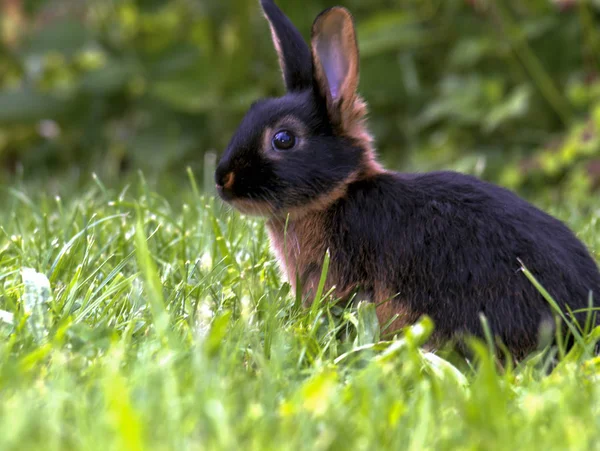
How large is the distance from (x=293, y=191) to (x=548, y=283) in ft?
3.04

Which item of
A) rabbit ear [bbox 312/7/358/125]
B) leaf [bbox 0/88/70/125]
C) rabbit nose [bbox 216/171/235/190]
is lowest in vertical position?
rabbit nose [bbox 216/171/235/190]

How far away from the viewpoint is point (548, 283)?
258 centimetres

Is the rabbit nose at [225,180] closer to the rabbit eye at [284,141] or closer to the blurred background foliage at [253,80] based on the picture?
the rabbit eye at [284,141]

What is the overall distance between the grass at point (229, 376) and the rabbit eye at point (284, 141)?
39 cm

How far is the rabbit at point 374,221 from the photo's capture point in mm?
2604

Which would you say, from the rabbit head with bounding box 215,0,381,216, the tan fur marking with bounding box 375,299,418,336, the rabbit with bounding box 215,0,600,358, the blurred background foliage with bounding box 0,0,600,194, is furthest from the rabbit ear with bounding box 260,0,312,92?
the blurred background foliage with bounding box 0,0,600,194

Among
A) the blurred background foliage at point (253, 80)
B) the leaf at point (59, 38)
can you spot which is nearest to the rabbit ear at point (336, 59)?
the blurred background foliage at point (253, 80)

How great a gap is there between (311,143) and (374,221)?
0.40 meters

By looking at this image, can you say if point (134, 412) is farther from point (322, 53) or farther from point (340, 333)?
point (322, 53)

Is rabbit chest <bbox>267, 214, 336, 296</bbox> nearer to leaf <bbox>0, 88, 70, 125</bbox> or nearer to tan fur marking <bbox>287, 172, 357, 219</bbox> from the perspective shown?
tan fur marking <bbox>287, 172, 357, 219</bbox>

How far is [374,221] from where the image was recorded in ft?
9.31

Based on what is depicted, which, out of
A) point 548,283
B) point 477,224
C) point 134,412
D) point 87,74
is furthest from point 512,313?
point 87,74

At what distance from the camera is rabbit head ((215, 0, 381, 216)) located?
2.96 meters

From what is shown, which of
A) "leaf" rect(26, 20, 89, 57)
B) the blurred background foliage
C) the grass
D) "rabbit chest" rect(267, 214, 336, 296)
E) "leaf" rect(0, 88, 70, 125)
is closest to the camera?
the grass
